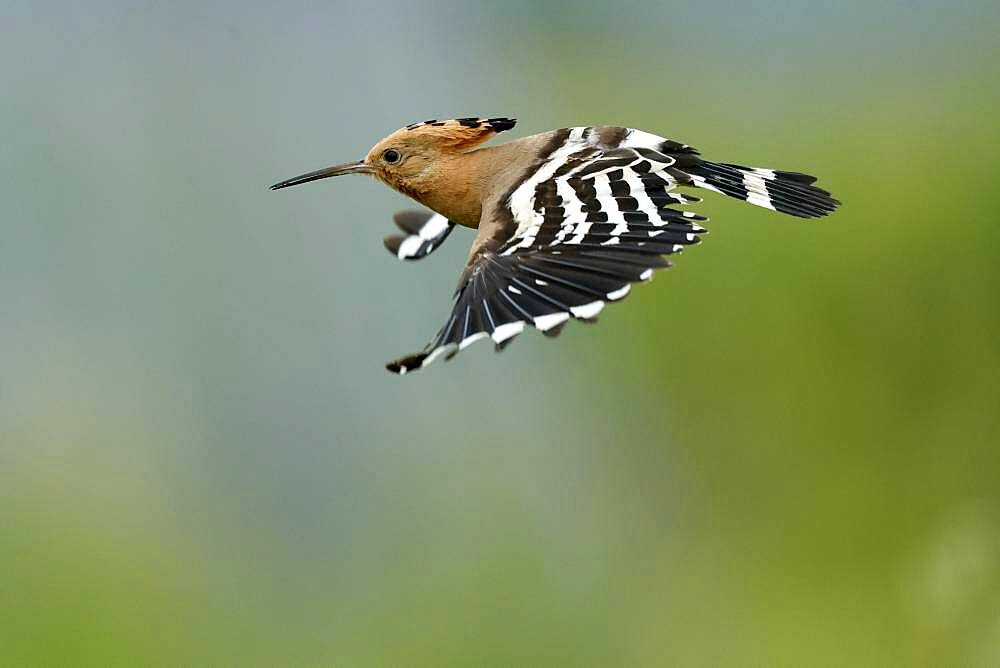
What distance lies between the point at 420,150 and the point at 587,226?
1.10ft

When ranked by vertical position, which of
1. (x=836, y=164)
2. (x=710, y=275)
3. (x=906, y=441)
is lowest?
(x=906, y=441)

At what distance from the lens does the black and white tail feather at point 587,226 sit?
117 cm

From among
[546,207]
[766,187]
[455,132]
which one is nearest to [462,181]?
[455,132]

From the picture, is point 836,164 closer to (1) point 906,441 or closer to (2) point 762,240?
(2) point 762,240

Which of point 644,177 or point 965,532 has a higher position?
point 644,177

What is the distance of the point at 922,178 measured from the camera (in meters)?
2.98

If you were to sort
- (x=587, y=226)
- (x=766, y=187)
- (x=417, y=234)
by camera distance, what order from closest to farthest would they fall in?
1. (x=587, y=226)
2. (x=766, y=187)
3. (x=417, y=234)

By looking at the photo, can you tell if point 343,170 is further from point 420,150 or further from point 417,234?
point 417,234

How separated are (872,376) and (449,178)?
1425 mm

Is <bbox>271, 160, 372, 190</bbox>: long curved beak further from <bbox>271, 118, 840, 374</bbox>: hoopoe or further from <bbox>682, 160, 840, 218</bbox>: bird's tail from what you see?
<bbox>682, 160, 840, 218</bbox>: bird's tail

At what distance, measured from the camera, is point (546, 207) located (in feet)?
4.48

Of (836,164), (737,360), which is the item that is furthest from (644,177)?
(836,164)

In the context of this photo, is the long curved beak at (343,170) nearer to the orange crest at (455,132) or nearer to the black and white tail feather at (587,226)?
the orange crest at (455,132)

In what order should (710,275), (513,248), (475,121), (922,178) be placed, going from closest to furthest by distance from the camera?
(513,248), (475,121), (710,275), (922,178)
